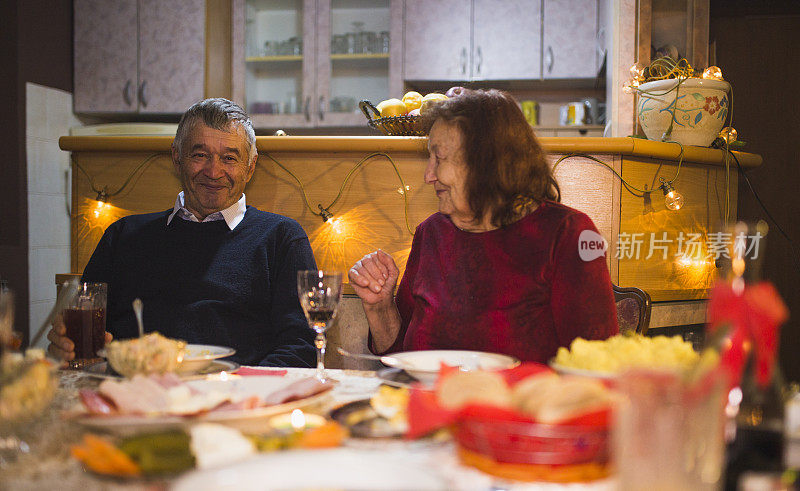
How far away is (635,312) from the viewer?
1.59 meters

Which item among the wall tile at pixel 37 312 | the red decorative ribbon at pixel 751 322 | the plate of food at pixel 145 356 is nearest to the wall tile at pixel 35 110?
the wall tile at pixel 37 312

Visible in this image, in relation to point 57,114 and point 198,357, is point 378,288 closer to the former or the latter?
point 198,357

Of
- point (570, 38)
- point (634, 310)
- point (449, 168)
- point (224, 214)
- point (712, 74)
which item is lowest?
point (634, 310)

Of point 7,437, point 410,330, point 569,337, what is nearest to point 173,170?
point 410,330

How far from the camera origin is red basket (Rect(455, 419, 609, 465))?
552 millimetres

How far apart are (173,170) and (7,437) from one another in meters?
1.65

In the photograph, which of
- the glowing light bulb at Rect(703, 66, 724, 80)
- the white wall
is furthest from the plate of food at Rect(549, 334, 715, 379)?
the white wall

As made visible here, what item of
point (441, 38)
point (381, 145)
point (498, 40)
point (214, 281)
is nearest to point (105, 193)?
point (214, 281)

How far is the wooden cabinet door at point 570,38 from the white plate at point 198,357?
3201mm

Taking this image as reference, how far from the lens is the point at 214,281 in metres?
1.73

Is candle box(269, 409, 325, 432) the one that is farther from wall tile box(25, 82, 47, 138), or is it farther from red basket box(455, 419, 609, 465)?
wall tile box(25, 82, 47, 138)

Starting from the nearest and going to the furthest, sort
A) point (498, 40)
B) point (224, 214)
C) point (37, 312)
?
point (224, 214), point (37, 312), point (498, 40)

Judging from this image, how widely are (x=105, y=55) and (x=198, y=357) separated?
3.53 m

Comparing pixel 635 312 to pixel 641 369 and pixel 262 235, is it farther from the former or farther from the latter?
pixel 641 369
